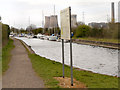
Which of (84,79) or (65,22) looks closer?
(65,22)

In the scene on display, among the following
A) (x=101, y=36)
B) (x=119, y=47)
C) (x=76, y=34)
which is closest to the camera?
(x=119, y=47)

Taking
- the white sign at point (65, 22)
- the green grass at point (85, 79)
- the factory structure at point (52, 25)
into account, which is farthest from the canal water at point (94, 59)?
the factory structure at point (52, 25)

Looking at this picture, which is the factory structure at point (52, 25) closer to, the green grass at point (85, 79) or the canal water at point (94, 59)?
the canal water at point (94, 59)

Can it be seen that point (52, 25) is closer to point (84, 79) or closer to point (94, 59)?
point (94, 59)

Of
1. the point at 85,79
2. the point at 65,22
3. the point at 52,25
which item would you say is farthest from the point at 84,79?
the point at 52,25

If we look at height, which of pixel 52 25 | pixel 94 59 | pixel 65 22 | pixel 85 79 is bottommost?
pixel 94 59

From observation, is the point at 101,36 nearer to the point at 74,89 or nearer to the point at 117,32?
the point at 117,32

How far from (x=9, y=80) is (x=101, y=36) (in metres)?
42.2

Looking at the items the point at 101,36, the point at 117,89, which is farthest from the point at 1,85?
the point at 101,36

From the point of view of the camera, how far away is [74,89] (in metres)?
6.89

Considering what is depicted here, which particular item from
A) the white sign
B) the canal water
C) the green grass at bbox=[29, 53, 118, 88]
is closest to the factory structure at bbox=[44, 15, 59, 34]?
the canal water

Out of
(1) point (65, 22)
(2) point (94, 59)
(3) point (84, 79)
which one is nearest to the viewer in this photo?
(1) point (65, 22)

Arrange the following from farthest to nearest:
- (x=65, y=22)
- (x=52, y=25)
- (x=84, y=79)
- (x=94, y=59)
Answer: (x=52, y=25)
(x=94, y=59)
(x=84, y=79)
(x=65, y=22)

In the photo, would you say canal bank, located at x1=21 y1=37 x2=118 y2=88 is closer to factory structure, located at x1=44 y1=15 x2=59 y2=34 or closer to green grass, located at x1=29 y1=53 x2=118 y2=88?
green grass, located at x1=29 y1=53 x2=118 y2=88
